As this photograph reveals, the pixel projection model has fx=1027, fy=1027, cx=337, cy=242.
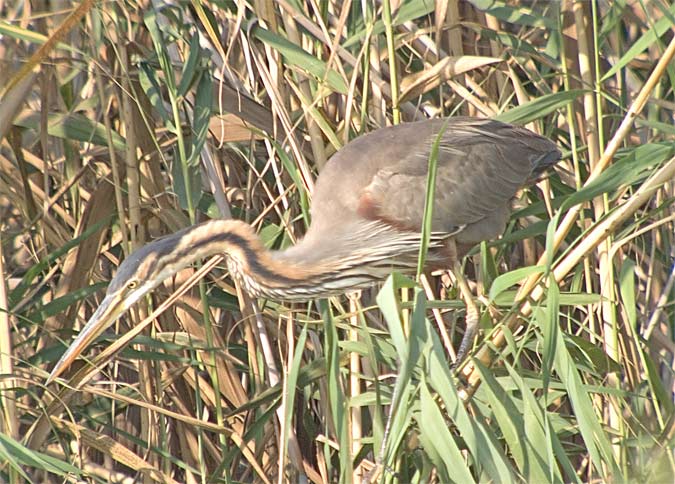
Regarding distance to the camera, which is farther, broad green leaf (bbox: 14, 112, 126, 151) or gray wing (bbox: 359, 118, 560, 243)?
gray wing (bbox: 359, 118, 560, 243)

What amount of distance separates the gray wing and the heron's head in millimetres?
654

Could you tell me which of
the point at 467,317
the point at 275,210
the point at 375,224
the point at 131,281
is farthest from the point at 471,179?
the point at 131,281

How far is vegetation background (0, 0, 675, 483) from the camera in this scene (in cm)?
244

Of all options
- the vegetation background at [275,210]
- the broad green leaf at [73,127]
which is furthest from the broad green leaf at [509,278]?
the broad green leaf at [73,127]

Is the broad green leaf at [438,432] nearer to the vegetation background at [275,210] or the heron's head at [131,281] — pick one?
the vegetation background at [275,210]

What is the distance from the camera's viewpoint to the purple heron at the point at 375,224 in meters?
2.40

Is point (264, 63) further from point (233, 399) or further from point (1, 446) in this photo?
point (1, 446)

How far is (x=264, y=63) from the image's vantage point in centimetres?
275

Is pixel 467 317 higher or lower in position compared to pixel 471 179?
lower

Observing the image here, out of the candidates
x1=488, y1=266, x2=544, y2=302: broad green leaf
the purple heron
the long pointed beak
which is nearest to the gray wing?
the purple heron

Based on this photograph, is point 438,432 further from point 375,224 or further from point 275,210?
point 275,210

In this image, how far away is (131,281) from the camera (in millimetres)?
2355

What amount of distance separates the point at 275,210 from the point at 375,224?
29cm

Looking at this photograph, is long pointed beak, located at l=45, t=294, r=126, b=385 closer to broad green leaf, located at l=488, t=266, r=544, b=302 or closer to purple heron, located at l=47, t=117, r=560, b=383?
Result: purple heron, located at l=47, t=117, r=560, b=383
